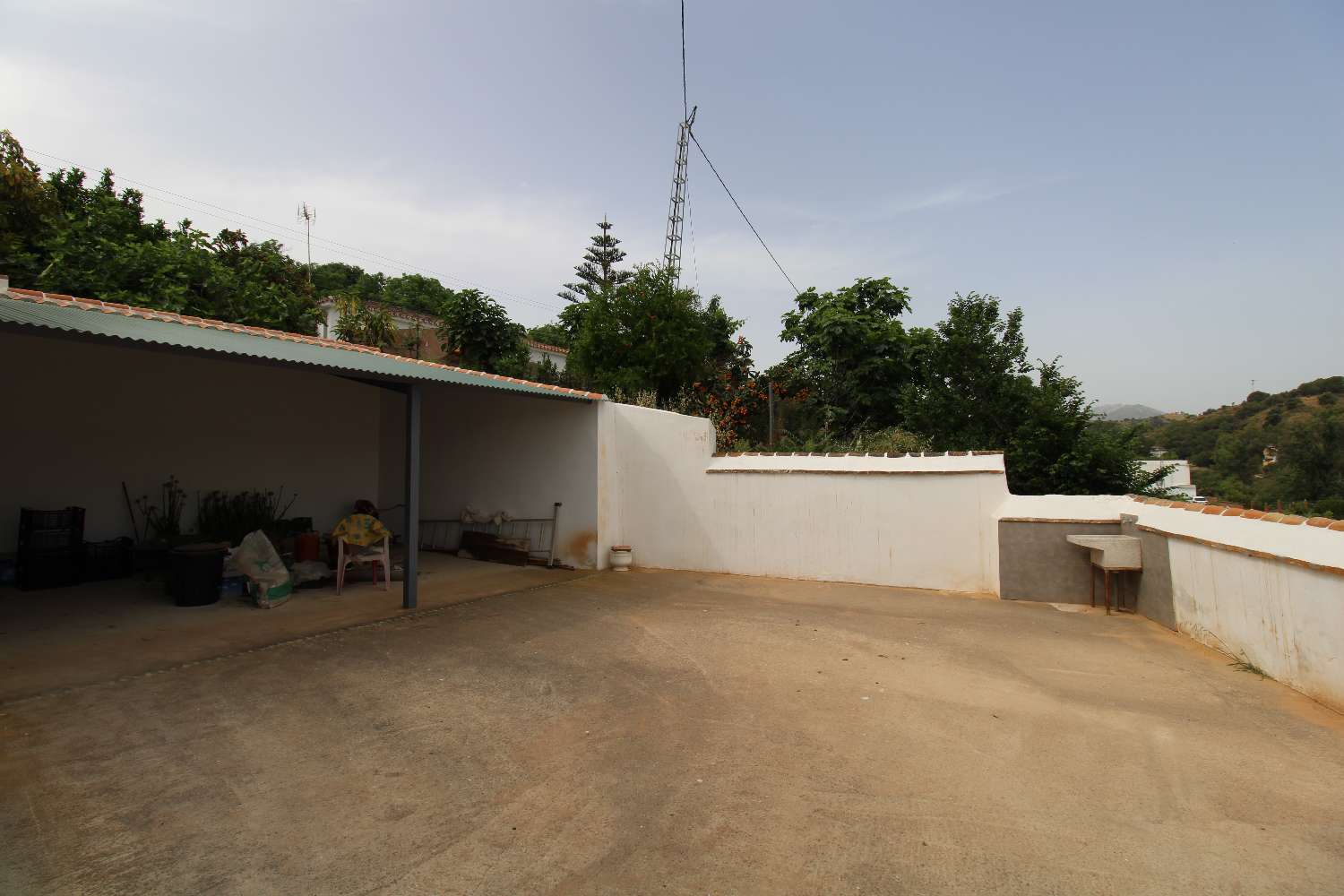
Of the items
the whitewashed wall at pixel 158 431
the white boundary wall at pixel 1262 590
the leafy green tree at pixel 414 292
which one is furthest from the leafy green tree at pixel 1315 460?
the leafy green tree at pixel 414 292

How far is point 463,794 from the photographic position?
275cm

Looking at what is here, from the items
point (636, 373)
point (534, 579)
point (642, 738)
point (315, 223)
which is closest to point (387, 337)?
point (636, 373)

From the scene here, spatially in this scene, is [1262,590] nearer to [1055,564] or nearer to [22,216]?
[1055,564]

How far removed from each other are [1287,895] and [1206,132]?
1134cm

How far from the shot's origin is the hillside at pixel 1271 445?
54.9 feet

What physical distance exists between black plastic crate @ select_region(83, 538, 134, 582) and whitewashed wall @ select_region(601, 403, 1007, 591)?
5424 mm

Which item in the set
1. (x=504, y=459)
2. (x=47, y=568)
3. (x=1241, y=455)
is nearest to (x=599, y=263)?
(x=504, y=459)

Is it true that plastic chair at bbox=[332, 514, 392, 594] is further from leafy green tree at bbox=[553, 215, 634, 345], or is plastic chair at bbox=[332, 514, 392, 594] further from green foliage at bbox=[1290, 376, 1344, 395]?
green foliage at bbox=[1290, 376, 1344, 395]

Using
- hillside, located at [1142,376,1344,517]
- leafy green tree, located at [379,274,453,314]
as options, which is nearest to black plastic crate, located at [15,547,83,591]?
hillside, located at [1142,376,1344,517]

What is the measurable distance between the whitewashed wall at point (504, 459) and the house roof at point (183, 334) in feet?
4.79

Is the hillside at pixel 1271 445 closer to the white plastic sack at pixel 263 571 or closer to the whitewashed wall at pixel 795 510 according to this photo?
the whitewashed wall at pixel 795 510

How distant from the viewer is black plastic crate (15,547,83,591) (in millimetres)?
6375

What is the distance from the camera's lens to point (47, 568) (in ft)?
21.3

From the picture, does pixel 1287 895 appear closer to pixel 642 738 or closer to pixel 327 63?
pixel 642 738
